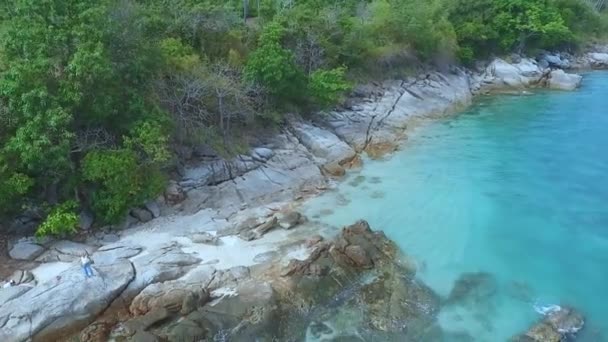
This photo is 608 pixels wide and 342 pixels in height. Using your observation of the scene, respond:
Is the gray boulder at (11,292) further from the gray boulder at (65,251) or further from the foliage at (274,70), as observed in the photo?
the foliage at (274,70)

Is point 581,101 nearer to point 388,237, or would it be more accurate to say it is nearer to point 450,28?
point 450,28

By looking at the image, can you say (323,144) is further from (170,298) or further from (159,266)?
(170,298)

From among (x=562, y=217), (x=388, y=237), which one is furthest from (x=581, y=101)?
(x=388, y=237)

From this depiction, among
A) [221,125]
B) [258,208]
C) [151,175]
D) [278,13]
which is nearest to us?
[151,175]

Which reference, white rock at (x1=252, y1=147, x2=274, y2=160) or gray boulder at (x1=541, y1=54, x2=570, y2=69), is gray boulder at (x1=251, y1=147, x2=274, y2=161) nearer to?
white rock at (x1=252, y1=147, x2=274, y2=160)

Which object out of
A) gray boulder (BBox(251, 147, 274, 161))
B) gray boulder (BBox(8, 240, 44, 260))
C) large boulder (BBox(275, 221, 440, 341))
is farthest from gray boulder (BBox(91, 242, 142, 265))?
gray boulder (BBox(251, 147, 274, 161))

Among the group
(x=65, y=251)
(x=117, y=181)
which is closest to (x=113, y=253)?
(x=65, y=251)
